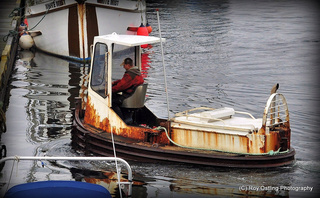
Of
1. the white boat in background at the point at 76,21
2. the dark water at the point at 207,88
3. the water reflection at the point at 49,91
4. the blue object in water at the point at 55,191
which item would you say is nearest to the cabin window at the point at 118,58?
the dark water at the point at 207,88

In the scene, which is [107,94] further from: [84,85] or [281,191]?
[84,85]

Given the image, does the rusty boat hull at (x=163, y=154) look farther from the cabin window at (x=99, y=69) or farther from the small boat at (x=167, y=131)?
the cabin window at (x=99, y=69)

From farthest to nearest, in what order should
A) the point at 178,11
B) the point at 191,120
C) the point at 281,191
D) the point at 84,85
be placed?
the point at 178,11 → the point at 84,85 → the point at 191,120 → the point at 281,191

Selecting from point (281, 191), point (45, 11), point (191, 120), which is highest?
point (45, 11)

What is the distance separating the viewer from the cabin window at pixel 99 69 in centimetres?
1022

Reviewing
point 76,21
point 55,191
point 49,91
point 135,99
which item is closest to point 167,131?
point 135,99

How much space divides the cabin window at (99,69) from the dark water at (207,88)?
137 centimetres

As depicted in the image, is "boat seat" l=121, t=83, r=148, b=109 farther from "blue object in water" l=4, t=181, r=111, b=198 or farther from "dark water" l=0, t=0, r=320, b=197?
"blue object in water" l=4, t=181, r=111, b=198

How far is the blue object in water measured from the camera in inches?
260

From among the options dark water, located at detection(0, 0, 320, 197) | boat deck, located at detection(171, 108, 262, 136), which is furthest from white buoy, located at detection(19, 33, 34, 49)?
boat deck, located at detection(171, 108, 262, 136)

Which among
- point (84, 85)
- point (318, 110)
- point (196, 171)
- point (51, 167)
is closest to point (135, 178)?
point (196, 171)

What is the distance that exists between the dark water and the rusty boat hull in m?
0.16

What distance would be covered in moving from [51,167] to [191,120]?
256 cm

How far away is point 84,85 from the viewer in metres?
17.1
